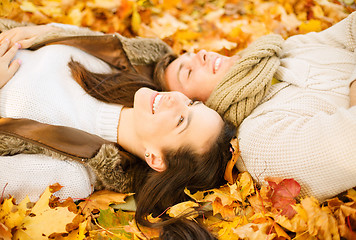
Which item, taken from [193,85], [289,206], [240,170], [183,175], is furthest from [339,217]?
[193,85]

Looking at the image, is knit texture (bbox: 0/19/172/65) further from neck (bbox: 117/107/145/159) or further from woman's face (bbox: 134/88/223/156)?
woman's face (bbox: 134/88/223/156)

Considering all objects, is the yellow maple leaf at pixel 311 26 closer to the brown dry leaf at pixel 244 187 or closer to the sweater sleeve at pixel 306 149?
the sweater sleeve at pixel 306 149

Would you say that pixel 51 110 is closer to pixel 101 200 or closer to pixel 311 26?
pixel 101 200

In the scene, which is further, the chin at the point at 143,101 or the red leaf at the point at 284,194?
the chin at the point at 143,101

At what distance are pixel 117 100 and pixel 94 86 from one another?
22 centimetres

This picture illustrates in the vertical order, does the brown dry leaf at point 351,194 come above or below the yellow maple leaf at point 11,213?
below

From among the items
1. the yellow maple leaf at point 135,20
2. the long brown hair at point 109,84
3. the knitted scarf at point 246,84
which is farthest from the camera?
the yellow maple leaf at point 135,20

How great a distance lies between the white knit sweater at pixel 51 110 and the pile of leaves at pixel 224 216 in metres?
0.10

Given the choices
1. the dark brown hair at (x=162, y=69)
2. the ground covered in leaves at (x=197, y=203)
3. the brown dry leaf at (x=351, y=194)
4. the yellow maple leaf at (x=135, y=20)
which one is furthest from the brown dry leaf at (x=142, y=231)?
the yellow maple leaf at (x=135, y=20)

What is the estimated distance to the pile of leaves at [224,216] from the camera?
151 cm

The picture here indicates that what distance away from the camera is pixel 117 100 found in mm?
2439

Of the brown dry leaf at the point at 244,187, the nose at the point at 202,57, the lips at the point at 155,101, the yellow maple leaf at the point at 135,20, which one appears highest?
the yellow maple leaf at the point at 135,20

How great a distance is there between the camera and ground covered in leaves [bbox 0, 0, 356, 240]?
5.06 feet

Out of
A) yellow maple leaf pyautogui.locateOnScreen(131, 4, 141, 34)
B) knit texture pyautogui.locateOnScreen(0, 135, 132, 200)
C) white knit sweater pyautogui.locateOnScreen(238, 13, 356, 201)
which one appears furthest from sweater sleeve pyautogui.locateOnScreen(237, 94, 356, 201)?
yellow maple leaf pyautogui.locateOnScreen(131, 4, 141, 34)
